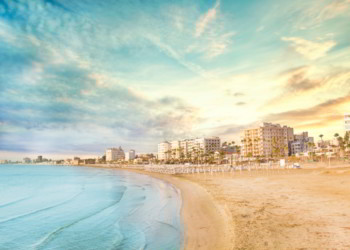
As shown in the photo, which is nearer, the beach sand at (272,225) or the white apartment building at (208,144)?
the beach sand at (272,225)

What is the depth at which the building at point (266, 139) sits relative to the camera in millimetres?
151750

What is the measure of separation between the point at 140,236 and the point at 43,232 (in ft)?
21.2

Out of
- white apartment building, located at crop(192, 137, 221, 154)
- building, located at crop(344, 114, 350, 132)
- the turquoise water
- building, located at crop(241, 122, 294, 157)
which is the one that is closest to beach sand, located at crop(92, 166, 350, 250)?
the turquoise water

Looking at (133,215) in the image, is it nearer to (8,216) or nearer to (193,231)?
(193,231)

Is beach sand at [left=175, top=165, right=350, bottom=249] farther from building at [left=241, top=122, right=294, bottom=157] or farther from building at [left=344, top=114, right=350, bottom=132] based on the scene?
building at [left=241, top=122, right=294, bottom=157]

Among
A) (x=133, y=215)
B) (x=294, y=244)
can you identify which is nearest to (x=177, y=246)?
(x=294, y=244)

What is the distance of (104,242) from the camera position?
42.1ft

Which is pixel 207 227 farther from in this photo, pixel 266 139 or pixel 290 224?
pixel 266 139

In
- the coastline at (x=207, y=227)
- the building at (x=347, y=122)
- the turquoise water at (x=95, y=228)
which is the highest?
the building at (x=347, y=122)

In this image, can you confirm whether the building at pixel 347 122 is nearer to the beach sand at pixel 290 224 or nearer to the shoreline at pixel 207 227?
the beach sand at pixel 290 224

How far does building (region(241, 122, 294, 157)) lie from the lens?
151750 mm

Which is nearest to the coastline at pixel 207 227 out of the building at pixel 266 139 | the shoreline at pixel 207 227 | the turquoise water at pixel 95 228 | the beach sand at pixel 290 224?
the shoreline at pixel 207 227

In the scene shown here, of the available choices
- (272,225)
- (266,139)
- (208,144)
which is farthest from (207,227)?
(208,144)

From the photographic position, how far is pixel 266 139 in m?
154
